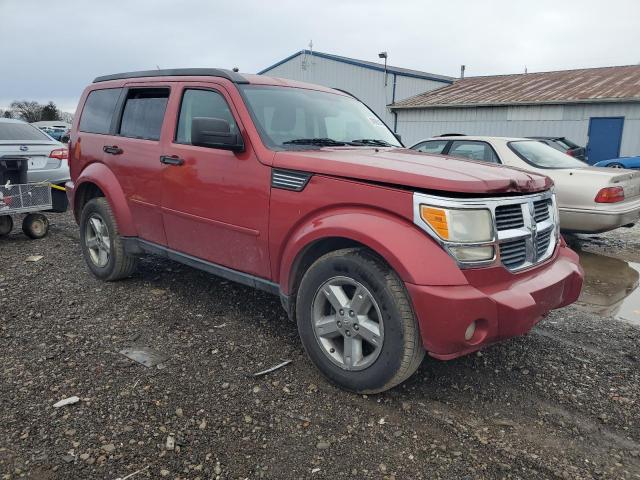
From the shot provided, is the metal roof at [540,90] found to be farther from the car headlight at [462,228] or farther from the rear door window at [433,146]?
the car headlight at [462,228]

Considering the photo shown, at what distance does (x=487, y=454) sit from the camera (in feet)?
8.05

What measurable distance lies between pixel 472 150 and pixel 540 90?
A: 15.7 metres

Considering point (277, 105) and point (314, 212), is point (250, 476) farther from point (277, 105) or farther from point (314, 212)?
point (277, 105)

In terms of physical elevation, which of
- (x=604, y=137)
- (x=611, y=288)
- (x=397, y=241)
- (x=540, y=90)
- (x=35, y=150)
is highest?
(x=540, y=90)

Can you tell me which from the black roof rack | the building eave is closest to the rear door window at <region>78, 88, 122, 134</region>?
the black roof rack

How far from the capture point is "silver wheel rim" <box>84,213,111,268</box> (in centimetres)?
486

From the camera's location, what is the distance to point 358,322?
2824 millimetres

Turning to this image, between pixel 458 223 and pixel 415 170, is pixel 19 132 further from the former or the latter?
pixel 458 223

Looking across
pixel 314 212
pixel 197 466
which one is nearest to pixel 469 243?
pixel 314 212

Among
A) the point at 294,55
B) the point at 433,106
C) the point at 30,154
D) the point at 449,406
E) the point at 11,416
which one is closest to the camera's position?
the point at 11,416

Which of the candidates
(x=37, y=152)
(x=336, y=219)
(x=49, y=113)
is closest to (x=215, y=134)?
(x=336, y=219)

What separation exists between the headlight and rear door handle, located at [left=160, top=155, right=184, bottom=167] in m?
2.12

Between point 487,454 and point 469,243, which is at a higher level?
point 469,243

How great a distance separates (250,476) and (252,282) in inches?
59.6
